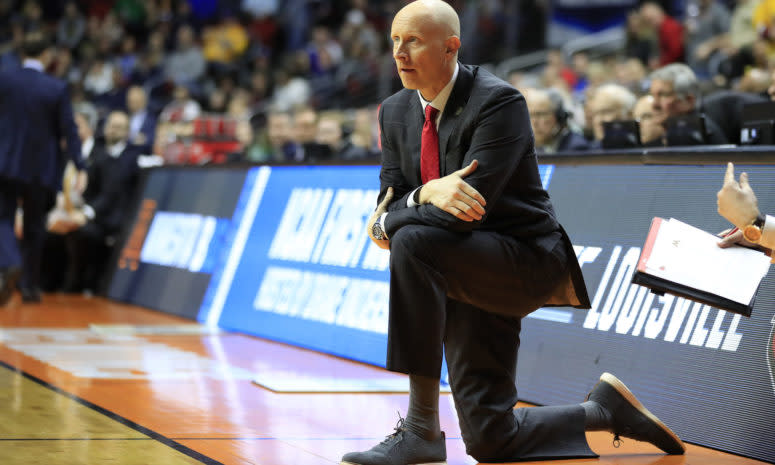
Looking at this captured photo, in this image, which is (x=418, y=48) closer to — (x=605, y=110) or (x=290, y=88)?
(x=605, y=110)

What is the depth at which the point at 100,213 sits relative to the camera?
11.1m

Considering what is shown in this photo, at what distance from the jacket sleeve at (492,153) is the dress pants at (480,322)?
5cm

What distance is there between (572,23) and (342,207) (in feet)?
33.0

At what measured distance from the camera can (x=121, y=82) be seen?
18.6 meters

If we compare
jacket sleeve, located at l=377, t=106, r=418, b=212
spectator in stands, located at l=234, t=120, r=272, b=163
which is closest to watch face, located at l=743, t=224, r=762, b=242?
jacket sleeve, located at l=377, t=106, r=418, b=212

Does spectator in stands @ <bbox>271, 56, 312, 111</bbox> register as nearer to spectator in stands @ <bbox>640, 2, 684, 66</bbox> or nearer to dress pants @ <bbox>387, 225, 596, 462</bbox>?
spectator in stands @ <bbox>640, 2, 684, 66</bbox>

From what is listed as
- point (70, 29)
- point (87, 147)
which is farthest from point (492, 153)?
point (70, 29)

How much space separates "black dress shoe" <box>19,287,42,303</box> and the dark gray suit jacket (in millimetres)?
6761

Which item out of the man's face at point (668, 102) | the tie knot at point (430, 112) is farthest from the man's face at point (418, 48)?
the man's face at point (668, 102)

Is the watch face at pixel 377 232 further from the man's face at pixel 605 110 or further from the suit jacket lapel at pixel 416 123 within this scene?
the man's face at pixel 605 110

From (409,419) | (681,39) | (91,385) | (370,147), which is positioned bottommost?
(91,385)

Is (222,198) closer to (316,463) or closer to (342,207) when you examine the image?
(342,207)

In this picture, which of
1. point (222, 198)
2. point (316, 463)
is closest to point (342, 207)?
point (222, 198)

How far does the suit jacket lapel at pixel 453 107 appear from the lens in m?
3.68
